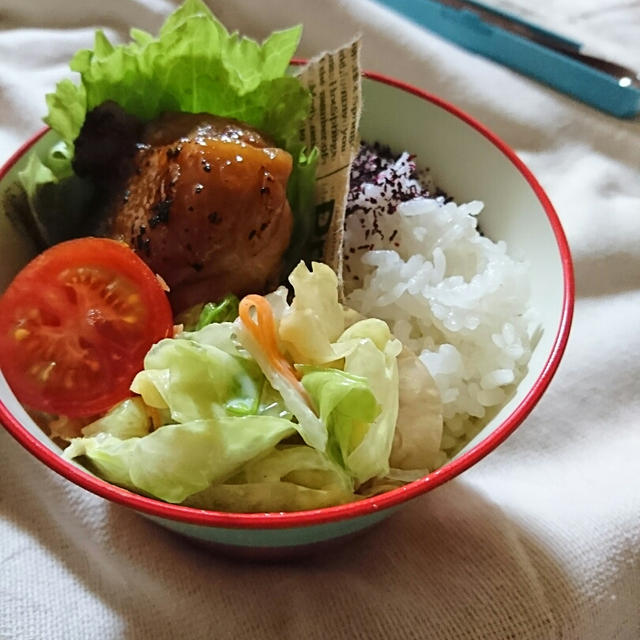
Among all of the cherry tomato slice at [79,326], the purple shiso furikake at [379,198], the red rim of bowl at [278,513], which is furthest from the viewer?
the purple shiso furikake at [379,198]

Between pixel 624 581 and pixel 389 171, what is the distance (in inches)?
24.9

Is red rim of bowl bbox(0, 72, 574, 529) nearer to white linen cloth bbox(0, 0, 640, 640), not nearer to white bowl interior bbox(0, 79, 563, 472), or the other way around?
white bowl interior bbox(0, 79, 563, 472)

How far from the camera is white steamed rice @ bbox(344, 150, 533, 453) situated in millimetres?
983

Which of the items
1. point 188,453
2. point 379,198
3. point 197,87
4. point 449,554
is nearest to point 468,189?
point 379,198

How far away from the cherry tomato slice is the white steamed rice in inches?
13.0

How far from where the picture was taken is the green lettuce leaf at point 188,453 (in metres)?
0.75

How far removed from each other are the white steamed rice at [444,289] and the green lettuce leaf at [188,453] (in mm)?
282

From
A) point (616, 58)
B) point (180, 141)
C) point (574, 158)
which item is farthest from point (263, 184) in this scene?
point (616, 58)

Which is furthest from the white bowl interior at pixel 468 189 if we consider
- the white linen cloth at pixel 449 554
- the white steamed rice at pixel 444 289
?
the white linen cloth at pixel 449 554

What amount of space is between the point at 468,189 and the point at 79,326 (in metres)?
0.60

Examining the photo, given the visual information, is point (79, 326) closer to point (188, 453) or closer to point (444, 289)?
point (188, 453)

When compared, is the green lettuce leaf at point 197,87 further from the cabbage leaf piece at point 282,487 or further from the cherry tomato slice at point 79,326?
the cabbage leaf piece at point 282,487

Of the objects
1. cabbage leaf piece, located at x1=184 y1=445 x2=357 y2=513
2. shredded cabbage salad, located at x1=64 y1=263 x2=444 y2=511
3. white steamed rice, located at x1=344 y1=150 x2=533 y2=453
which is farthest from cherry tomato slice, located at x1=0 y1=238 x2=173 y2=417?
white steamed rice, located at x1=344 y1=150 x2=533 y2=453

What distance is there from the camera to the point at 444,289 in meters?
1.07
